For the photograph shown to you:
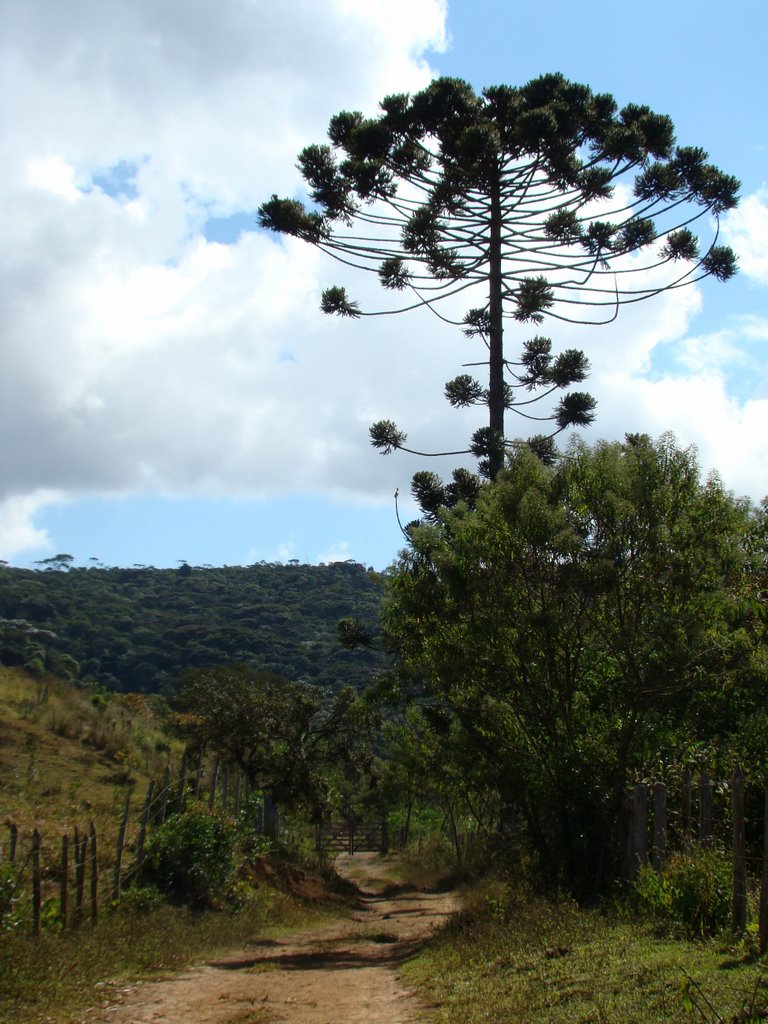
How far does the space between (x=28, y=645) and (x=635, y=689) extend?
4668 centimetres

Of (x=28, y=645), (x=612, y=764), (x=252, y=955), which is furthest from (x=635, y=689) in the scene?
(x=28, y=645)

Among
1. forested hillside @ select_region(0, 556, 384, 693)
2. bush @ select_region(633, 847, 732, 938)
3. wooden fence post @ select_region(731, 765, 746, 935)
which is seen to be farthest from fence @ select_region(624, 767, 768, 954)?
forested hillside @ select_region(0, 556, 384, 693)

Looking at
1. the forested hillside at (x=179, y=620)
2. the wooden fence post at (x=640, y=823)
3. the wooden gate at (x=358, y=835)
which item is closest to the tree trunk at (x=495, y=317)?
the wooden fence post at (x=640, y=823)

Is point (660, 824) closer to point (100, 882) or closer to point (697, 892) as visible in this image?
point (697, 892)

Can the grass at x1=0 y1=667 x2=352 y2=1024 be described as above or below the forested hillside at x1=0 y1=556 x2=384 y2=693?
below

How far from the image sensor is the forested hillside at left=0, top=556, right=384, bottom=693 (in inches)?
2517

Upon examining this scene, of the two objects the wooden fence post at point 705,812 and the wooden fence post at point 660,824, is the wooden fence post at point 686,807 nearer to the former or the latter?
the wooden fence post at point 660,824

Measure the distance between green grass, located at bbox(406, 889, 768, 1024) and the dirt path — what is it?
0.55 metres

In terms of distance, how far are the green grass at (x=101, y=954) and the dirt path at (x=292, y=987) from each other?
28 centimetres

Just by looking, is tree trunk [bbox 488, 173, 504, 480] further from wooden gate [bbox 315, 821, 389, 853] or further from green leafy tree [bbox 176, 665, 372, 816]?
wooden gate [bbox 315, 821, 389, 853]

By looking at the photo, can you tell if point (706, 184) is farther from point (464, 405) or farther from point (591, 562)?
point (591, 562)

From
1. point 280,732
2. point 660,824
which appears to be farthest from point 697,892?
point 280,732

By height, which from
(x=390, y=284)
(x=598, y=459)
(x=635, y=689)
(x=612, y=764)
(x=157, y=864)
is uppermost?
(x=390, y=284)

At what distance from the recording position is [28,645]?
175 feet
